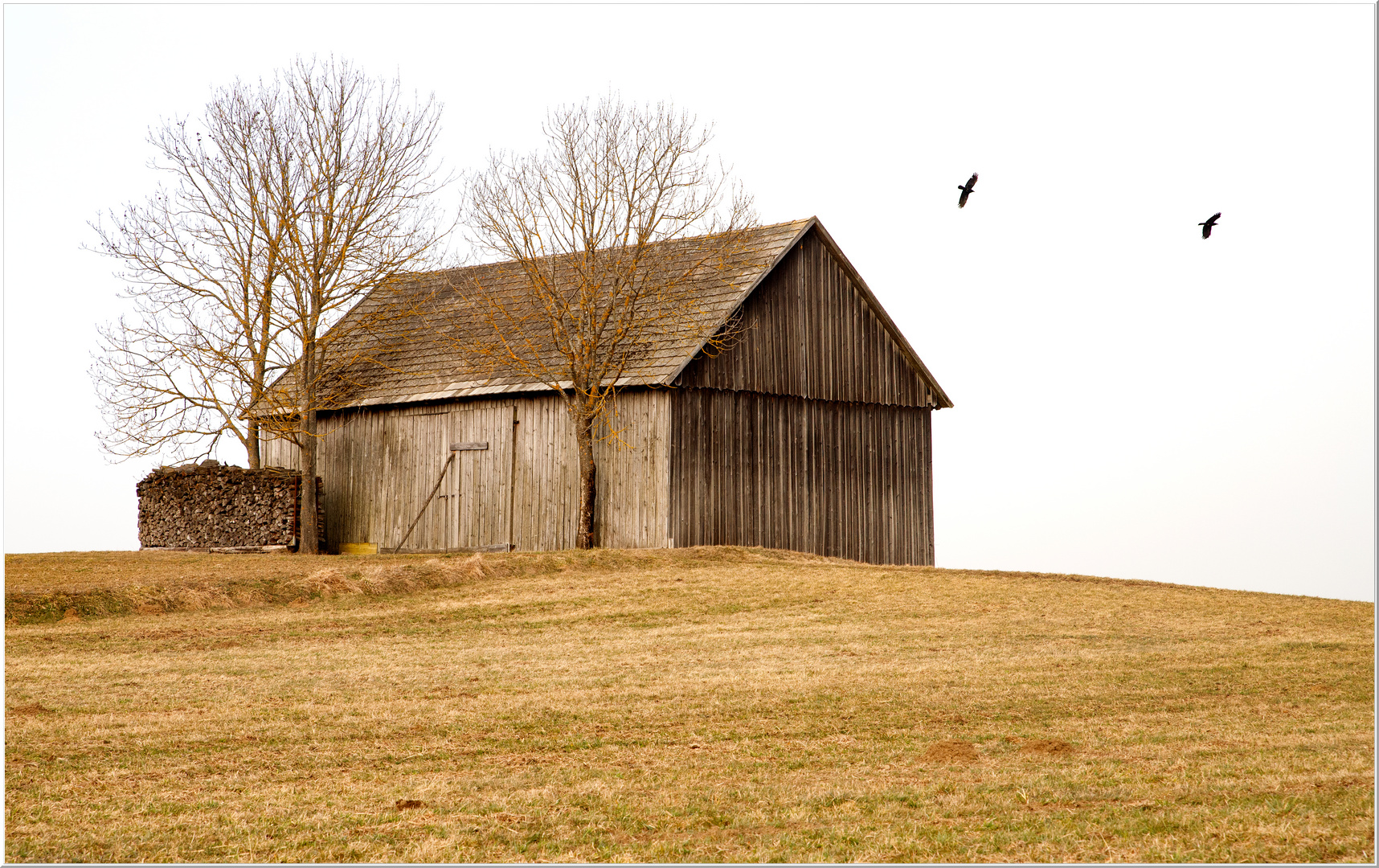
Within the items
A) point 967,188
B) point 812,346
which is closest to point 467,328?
point 812,346

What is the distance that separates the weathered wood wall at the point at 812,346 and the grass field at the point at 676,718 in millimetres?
6084

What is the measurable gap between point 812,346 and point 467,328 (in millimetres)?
8887

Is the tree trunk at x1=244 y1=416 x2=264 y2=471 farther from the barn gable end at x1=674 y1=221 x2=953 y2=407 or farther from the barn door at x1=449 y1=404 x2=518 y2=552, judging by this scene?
the barn gable end at x1=674 y1=221 x2=953 y2=407

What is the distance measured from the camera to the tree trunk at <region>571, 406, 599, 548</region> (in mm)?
27031

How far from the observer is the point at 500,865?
7.84 metres

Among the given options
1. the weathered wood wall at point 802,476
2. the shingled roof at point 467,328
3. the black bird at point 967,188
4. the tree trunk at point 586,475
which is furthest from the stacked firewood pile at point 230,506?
the black bird at point 967,188

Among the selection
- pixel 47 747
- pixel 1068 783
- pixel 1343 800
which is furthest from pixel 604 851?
pixel 47 747

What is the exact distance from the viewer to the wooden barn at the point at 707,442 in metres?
26.7

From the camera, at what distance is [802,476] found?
93.7 ft

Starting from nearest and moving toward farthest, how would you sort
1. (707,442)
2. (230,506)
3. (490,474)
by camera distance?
(707,442), (490,474), (230,506)

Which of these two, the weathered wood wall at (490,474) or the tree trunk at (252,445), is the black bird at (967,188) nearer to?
the weathered wood wall at (490,474)

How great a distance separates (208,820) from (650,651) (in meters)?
8.26

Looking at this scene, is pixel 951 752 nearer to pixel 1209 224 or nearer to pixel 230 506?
pixel 1209 224

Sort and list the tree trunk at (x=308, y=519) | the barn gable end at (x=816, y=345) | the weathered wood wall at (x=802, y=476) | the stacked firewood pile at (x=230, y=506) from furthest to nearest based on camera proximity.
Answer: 1. the tree trunk at (x=308, y=519)
2. the stacked firewood pile at (x=230, y=506)
3. the barn gable end at (x=816, y=345)
4. the weathered wood wall at (x=802, y=476)
